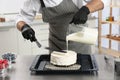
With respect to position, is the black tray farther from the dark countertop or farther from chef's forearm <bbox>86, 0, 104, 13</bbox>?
chef's forearm <bbox>86, 0, 104, 13</bbox>

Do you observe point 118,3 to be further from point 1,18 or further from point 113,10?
point 1,18

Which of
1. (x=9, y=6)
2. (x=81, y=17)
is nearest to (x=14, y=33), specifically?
(x=9, y=6)

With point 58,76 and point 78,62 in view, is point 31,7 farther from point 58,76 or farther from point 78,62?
point 58,76

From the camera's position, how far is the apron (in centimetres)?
177

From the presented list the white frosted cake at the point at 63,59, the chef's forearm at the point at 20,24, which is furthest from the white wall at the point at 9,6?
the white frosted cake at the point at 63,59

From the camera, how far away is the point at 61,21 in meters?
→ 1.80

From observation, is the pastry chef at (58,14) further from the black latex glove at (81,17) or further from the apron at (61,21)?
the black latex glove at (81,17)

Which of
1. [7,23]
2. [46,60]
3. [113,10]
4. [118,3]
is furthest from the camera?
[113,10]

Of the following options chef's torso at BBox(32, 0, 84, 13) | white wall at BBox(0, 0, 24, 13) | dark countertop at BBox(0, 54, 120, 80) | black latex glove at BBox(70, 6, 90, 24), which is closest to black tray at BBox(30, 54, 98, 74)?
dark countertop at BBox(0, 54, 120, 80)

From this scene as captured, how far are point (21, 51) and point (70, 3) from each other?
176 cm

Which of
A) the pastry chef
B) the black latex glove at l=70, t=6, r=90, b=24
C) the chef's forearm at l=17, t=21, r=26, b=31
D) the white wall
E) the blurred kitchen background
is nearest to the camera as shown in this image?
the black latex glove at l=70, t=6, r=90, b=24

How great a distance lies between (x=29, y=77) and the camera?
1245 millimetres

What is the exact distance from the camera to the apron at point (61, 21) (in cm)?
177

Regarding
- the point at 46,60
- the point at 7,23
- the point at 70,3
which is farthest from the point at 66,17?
the point at 7,23
